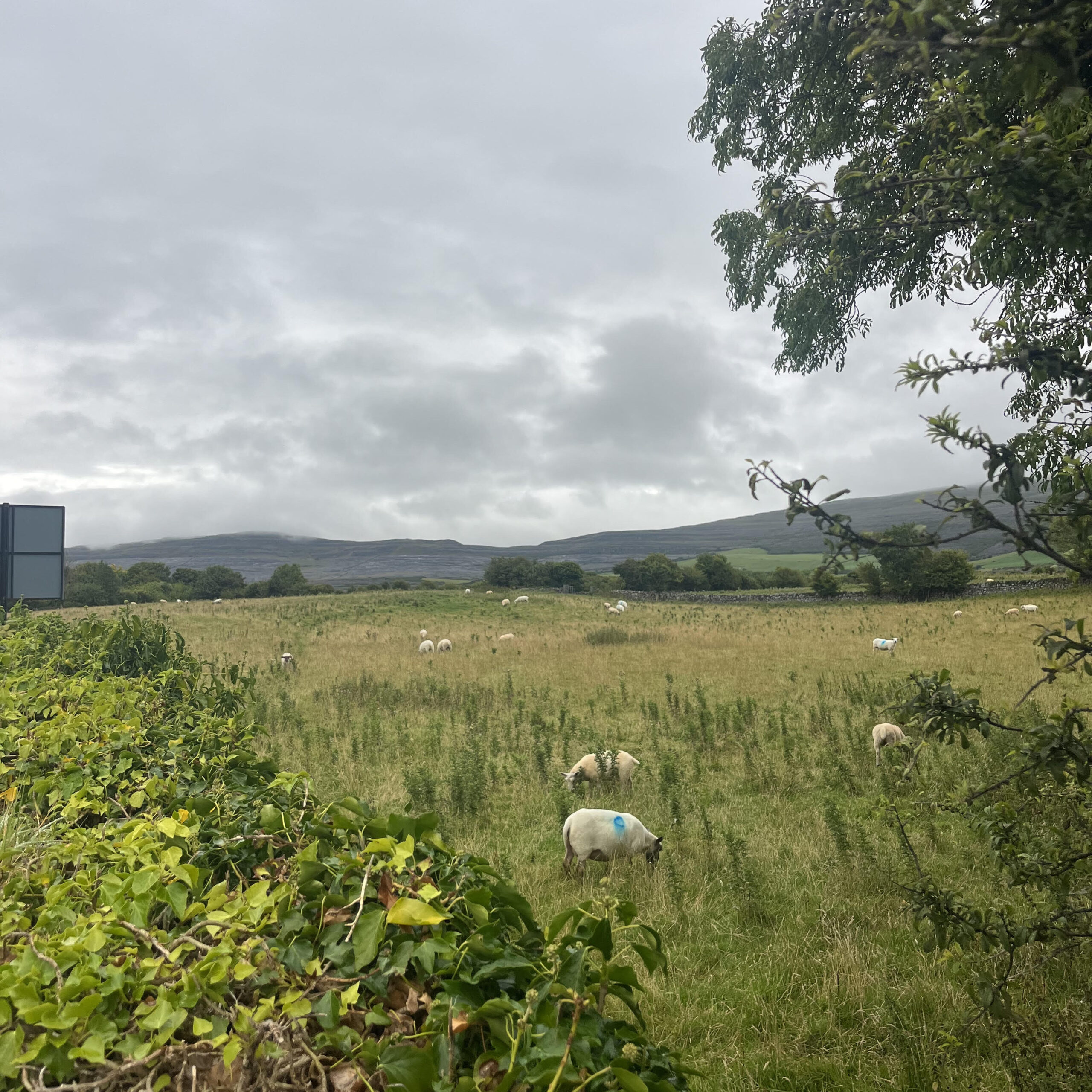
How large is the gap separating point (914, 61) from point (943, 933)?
3.18 meters

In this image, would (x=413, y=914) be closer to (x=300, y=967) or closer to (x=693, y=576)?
(x=300, y=967)

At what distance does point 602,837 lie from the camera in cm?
586

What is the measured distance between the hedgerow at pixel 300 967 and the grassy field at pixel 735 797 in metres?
0.48

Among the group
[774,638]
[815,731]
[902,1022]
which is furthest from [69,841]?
[774,638]

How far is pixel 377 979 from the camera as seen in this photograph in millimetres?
1794

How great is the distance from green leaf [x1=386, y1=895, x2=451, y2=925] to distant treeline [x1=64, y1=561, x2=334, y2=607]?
1928 inches

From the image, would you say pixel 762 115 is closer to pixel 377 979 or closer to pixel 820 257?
pixel 820 257

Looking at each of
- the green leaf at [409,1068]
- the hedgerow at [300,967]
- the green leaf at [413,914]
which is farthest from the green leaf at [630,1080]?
the green leaf at [413,914]

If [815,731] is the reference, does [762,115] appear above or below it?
above

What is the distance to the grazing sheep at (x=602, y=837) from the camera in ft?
19.2

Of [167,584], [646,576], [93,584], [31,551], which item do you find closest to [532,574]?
[646,576]

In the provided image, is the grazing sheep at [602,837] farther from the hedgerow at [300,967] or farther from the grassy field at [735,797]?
the hedgerow at [300,967]

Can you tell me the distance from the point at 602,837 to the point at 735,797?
3.00 m

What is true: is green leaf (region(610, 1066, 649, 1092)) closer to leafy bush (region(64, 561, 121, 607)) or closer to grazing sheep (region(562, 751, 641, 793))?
grazing sheep (region(562, 751, 641, 793))
